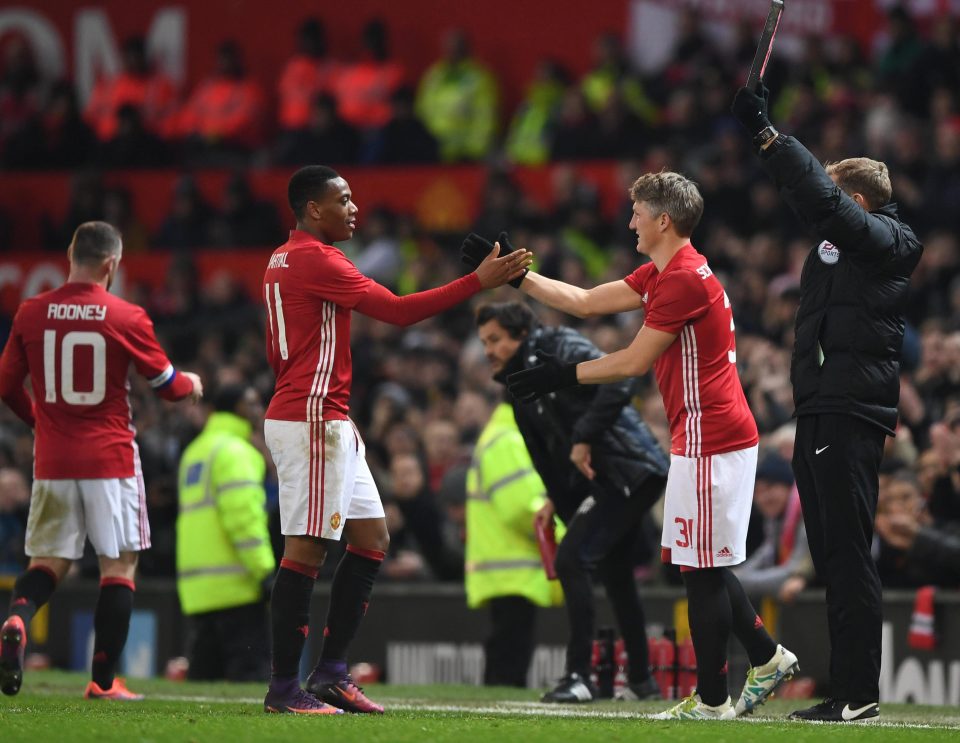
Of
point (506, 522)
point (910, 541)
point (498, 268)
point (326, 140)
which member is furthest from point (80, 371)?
point (326, 140)

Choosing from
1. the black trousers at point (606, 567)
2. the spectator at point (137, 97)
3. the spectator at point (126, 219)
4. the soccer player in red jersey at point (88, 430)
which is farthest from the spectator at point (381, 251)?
the soccer player in red jersey at point (88, 430)

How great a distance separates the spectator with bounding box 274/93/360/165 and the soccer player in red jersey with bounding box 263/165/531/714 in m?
11.9

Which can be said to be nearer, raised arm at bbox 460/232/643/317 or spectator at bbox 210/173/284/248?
raised arm at bbox 460/232/643/317

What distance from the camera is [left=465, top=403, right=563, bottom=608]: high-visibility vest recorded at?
10961mm

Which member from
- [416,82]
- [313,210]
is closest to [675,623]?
[313,210]

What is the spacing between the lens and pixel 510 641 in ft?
36.4

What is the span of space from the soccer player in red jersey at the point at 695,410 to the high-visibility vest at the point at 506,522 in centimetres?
333

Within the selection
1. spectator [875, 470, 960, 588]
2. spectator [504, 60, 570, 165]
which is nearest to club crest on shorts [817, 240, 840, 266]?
spectator [875, 470, 960, 588]

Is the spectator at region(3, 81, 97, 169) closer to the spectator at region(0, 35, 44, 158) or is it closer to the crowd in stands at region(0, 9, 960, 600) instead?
the crowd in stands at region(0, 9, 960, 600)

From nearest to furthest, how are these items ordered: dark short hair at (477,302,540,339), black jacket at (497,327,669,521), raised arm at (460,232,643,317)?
raised arm at (460,232,643,317)
black jacket at (497,327,669,521)
dark short hair at (477,302,540,339)

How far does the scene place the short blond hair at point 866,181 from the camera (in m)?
7.71

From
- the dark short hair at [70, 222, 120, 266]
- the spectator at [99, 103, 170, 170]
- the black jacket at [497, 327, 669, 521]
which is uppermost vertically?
the spectator at [99, 103, 170, 170]

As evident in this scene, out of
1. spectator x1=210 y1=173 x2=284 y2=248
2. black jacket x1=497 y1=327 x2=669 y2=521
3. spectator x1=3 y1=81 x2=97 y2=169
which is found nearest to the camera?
black jacket x1=497 y1=327 x2=669 y2=521

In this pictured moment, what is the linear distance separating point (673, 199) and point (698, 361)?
0.74 m
